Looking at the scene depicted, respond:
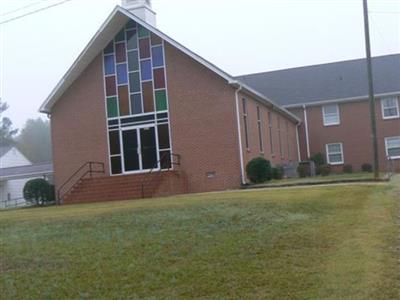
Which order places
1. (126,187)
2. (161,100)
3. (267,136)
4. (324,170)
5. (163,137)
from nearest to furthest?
(126,187) < (163,137) < (161,100) < (267,136) < (324,170)

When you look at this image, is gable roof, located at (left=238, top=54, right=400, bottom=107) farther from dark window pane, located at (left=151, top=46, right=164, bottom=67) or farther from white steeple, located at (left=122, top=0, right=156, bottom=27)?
dark window pane, located at (left=151, top=46, right=164, bottom=67)

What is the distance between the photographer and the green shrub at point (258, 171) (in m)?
24.5

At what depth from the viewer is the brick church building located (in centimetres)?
2480

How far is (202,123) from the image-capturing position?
83.4 ft

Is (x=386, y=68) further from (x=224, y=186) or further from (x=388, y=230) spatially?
(x=388, y=230)

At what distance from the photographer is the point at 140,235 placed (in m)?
10.4

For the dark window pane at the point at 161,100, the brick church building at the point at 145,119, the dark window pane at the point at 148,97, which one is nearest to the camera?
the brick church building at the point at 145,119

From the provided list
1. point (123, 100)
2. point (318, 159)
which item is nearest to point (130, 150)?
point (123, 100)

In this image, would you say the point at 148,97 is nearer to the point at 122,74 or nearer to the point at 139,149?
the point at 122,74

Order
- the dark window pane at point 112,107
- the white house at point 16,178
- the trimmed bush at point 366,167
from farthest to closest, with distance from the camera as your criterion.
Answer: the white house at point 16,178, the trimmed bush at point 366,167, the dark window pane at point 112,107

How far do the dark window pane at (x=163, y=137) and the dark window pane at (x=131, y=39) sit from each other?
387cm

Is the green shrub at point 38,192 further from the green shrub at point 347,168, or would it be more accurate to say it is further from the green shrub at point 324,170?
the green shrub at point 347,168

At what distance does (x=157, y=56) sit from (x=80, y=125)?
487cm

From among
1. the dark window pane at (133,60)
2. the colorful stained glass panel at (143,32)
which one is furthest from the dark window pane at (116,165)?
the colorful stained glass panel at (143,32)
